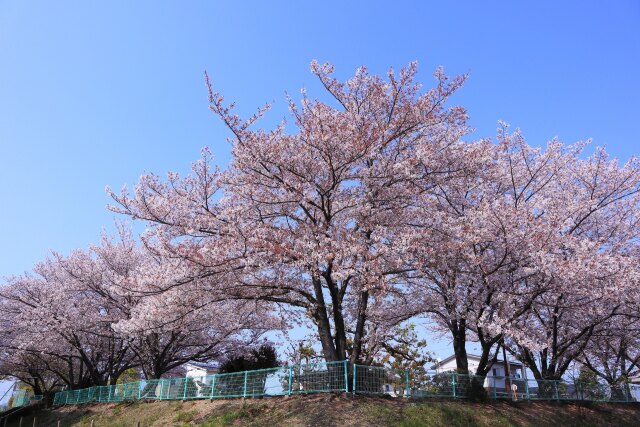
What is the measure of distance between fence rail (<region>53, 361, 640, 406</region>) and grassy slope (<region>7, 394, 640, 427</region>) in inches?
15.8

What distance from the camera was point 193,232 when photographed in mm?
14586

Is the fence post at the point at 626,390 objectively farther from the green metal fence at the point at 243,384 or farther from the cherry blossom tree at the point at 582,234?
the green metal fence at the point at 243,384

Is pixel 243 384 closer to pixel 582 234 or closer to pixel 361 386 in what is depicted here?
pixel 361 386

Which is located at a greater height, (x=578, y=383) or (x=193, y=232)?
(x=193, y=232)

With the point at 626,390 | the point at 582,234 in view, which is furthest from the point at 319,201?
the point at 626,390

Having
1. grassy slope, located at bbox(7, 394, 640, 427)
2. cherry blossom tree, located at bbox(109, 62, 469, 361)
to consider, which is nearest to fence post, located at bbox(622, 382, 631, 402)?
grassy slope, located at bbox(7, 394, 640, 427)

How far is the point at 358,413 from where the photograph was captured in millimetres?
12406

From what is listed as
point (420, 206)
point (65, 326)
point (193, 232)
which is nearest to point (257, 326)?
point (65, 326)

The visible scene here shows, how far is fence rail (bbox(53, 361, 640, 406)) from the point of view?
13.7 metres

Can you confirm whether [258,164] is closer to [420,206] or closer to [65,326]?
[420,206]

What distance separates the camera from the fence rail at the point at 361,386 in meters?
13.7

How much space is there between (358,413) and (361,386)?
3.97 feet

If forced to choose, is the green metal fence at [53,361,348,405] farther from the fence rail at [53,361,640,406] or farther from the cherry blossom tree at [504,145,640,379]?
the cherry blossom tree at [504,145,640,379]

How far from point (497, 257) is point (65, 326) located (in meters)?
21.6
